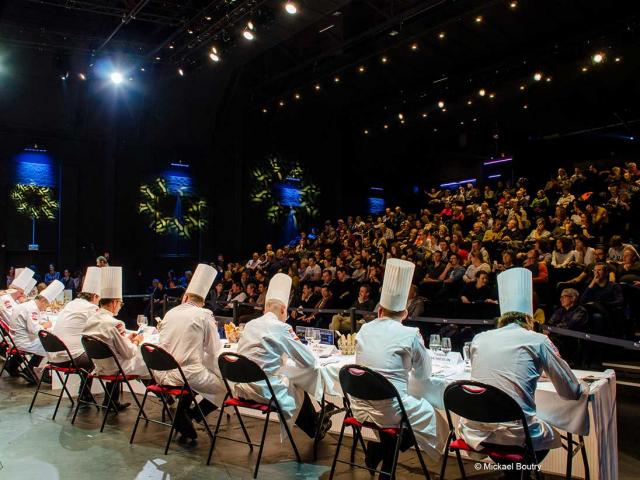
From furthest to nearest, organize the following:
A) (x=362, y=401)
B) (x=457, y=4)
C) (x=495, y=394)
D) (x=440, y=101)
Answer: (x=440, y=101), (x=457, y=4), (x=362, y=401), (x=495, y=394)

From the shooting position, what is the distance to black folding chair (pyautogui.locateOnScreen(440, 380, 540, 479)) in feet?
9.93

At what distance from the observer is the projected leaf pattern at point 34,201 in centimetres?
1545

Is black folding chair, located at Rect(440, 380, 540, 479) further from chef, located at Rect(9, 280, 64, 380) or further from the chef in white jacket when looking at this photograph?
chef, located at Rect(9, 280, 64, 380)

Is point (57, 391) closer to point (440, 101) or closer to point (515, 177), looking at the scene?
point (440, 101)

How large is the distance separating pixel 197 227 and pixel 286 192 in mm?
3014

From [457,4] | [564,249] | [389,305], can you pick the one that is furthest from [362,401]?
[457,4]

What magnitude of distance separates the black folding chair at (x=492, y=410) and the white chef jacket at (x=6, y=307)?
18.8 ft

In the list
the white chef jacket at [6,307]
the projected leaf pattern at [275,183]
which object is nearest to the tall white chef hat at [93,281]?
the white chef jacket at [6,307]

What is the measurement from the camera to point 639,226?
373 inches

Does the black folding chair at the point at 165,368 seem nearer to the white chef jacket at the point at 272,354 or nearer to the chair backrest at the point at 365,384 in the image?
the white chef jacket at the point at 272,354

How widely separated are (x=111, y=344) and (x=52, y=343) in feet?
1.90

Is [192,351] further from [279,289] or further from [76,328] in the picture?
[76,328]

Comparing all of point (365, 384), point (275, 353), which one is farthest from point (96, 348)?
point (365, 384)

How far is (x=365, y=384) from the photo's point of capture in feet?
11.6
